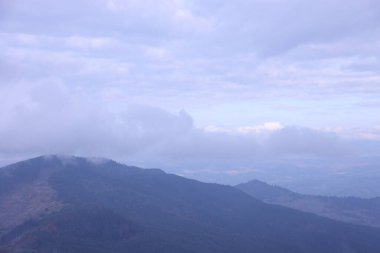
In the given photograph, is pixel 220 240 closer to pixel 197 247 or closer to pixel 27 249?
pixel 197 247

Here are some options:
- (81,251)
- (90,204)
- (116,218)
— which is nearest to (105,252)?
(81,251)

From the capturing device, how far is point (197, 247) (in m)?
170

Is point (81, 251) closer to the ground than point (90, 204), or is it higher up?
closer to the ground

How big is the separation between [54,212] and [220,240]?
55.6 metres

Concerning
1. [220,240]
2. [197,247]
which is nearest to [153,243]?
[197,247]

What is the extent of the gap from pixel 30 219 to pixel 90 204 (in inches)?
768

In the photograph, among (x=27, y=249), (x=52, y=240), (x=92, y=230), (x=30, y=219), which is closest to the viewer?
(x=27, y=249)

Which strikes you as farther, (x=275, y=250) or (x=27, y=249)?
(x=275, y=250)

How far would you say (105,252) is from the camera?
156 m

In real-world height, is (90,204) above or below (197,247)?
above

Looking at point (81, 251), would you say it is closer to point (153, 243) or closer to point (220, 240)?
point (153, 243)

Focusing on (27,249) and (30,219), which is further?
(30,219)

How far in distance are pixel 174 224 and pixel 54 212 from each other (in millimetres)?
39314

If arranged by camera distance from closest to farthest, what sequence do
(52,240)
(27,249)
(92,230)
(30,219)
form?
(27,249) → (52,240) → (92,230) → (30,219)
